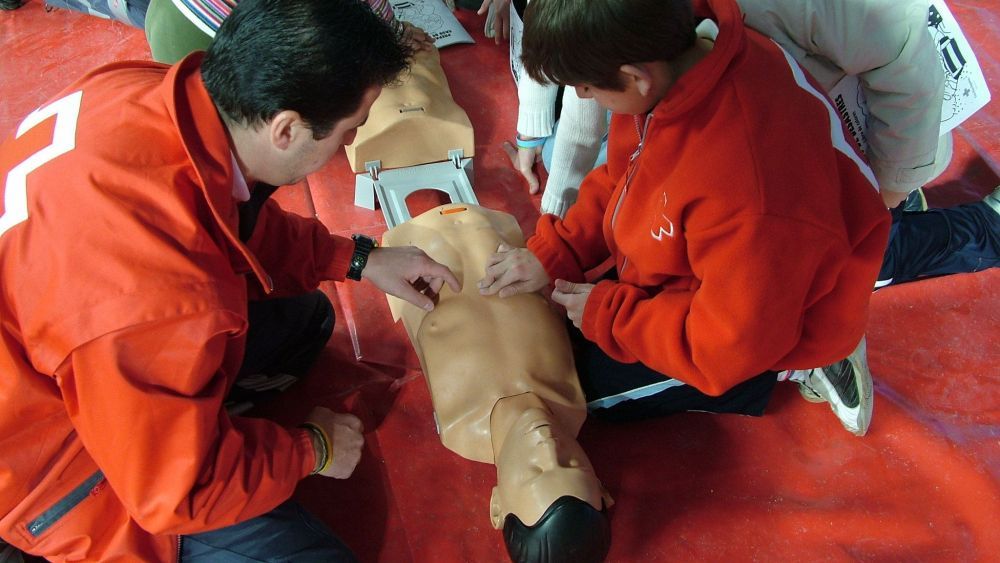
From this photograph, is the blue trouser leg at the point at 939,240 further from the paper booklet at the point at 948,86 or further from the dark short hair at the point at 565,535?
the dark short hair at the point at 565,535

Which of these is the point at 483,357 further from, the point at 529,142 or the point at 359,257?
the point at 529,142

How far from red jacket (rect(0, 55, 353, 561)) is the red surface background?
1.23ft

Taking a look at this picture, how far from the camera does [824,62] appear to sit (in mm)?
1235

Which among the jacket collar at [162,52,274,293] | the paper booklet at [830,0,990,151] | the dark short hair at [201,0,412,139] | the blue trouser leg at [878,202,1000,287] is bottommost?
the blue trouser leg at [878,202,1000,287]

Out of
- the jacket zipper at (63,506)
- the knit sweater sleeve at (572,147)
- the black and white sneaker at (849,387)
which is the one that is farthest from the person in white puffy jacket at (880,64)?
the jacket zipper at (63,506)

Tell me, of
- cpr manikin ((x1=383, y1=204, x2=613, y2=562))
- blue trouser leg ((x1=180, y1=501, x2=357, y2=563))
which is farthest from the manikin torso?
blue trouser leg ((x1=180, y1=501, x2=357, y2=563))

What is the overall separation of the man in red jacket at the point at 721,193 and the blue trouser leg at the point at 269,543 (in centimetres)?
58

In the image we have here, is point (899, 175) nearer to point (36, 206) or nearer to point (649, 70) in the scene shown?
point (649, 70)

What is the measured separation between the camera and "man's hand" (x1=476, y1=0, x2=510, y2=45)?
2012mm

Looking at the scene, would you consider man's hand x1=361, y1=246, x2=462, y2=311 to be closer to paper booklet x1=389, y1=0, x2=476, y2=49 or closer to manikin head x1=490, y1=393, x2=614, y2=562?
manikin head x1=490, y1=393, x2=614, y2=562

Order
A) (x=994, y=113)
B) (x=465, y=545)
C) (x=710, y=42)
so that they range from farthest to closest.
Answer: (x=994, y=113) → (x=465, y=545) → (x=710, y=42)

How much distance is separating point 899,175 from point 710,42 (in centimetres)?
66

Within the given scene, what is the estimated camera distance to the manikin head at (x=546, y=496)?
965 mm

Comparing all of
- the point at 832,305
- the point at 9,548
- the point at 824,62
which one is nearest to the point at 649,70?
the point at 832,305
